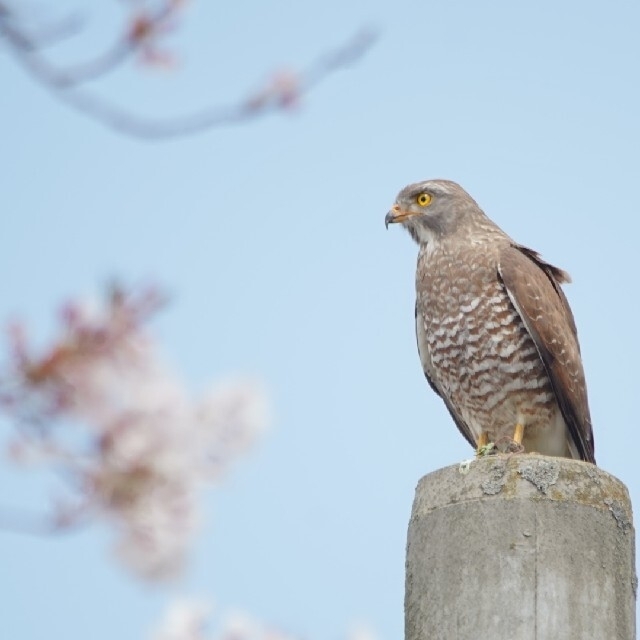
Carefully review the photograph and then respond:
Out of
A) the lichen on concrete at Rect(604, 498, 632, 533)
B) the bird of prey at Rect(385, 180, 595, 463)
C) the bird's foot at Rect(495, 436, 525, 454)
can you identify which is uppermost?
the bird of prey at Rect(385, 180, 595, 463)

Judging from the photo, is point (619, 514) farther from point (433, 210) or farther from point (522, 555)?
point (433, 210)

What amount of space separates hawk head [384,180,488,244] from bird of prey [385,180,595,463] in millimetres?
235

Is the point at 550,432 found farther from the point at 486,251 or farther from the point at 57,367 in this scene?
the point at 57,367

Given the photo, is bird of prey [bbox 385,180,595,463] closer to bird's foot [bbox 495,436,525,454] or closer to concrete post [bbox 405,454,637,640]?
bird's foot [bbox 495,436,525,454]

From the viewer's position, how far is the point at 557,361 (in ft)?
25.0

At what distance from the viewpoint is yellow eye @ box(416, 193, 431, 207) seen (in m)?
8.71

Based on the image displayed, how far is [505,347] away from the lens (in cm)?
772

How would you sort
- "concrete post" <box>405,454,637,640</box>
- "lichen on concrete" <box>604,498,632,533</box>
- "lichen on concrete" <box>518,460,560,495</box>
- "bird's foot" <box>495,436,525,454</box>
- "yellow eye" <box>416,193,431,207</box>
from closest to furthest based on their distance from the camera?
"concrete post" <box>405,454,637,640</box>
"lichen on concrete" <box>518,460,560,495</box>
"lichen on concrete" <box>604,498,632,533</box>
"bird's foot" <box>495,436,525,454</box>
"yellow eye" <box>416,193,431,207</box>

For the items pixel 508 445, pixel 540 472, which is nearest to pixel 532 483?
pixel 540 472

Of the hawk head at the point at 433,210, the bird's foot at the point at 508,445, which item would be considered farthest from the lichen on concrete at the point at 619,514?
the hawk head at the point at 433,210

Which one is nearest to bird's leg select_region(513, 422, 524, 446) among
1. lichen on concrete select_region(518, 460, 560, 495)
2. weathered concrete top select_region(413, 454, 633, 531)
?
weathered concrete top select_region(413, 454, 633, 531)

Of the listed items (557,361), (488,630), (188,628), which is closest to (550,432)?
(557,361)

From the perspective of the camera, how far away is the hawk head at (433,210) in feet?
27.9

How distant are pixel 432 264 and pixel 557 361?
108 cm
